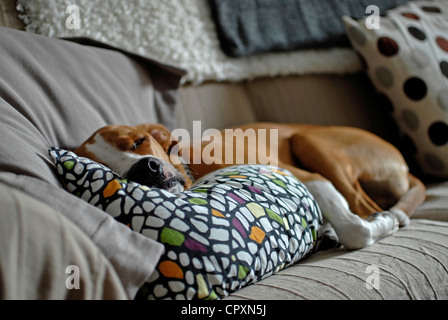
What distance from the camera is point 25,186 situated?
789mm

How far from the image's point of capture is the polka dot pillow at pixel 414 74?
1.92m

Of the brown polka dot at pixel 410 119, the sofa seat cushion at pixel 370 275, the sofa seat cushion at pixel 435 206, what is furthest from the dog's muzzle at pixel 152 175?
the brown polka dot at pixel 410 119

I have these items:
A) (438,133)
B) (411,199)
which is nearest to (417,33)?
(438,133)

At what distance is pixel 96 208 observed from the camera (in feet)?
2.64

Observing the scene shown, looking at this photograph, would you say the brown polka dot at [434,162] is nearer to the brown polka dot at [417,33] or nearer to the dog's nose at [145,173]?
the brown polka dot at [417,33]

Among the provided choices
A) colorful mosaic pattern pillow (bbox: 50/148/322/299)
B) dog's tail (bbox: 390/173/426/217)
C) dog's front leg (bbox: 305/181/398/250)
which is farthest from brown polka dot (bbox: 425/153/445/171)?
colorful mosaic pattern pillow (bbox: 50/148/322/299)

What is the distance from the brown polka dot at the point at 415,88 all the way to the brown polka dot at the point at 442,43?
225 mm

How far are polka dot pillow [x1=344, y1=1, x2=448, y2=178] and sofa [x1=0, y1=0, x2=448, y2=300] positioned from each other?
16cm

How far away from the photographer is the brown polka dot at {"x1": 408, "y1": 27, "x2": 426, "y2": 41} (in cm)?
202

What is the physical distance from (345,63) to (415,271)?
1417 millimetres

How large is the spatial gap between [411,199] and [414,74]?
0.61m

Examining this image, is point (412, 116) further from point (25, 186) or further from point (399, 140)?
point (25, 186)

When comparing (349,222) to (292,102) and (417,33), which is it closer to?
(292,102)
